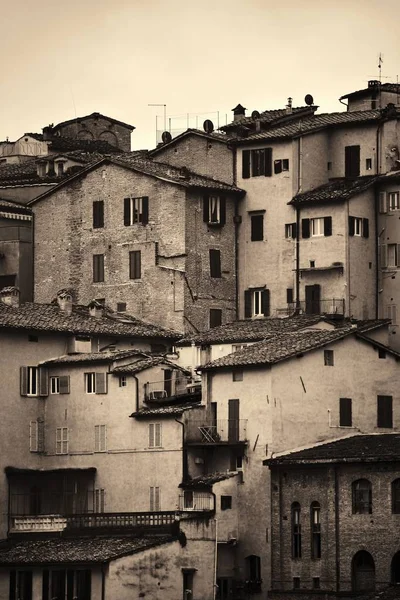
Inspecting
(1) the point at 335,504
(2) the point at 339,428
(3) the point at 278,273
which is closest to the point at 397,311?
(3) the point at 278,273

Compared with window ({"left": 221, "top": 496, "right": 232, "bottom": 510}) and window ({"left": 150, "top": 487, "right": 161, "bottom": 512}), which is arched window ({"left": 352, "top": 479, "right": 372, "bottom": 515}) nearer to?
window ({"left": 221, "top": 496, "right": 232, "bottom": 510})

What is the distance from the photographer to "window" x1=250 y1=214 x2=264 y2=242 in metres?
121

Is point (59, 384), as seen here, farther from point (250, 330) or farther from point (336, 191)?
point (336, 191)

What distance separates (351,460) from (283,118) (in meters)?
36.7

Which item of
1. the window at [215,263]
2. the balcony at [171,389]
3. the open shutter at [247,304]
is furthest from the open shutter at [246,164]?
the balcony at [171,389]

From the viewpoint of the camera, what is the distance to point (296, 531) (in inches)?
3863

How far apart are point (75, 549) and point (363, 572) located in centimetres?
1334

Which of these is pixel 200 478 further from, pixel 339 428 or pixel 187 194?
pixel 187 194

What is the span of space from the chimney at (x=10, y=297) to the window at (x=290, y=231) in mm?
15952

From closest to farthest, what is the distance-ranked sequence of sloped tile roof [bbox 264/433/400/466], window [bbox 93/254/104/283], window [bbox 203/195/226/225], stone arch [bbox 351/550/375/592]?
stone arch [bbox 351/550/375/592] < sloped tile roof [bbox 264/433/400/466] < window [bbox 203/195/226/225] < window [bbox 93/254/104/283]

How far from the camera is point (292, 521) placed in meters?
98.3

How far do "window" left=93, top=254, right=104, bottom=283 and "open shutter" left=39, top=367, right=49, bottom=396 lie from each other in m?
14.5

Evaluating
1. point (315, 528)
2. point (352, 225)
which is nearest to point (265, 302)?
point (352, 225)

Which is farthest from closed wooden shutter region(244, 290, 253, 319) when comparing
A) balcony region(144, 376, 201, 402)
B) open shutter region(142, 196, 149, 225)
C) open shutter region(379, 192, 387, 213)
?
balcony region(144, 376, 201, 402)
